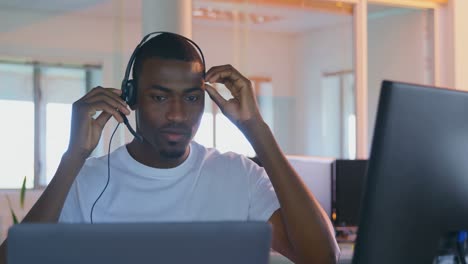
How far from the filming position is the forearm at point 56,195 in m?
1.46

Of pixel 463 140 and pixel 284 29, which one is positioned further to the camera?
pixel 284 29

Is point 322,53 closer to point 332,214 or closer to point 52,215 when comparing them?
point 332,214

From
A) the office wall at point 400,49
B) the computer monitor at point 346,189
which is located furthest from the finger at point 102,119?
the office wall at point 400,49

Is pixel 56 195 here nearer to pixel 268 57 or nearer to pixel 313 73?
pixel 268 57

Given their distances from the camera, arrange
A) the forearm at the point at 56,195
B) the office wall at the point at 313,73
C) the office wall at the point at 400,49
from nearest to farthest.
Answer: the forearm at the point at 56,195 → the office wall at the point at 400,49 → the office wall at the point at 313,73

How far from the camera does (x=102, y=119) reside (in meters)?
1.56

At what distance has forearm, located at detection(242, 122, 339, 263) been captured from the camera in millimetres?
1493

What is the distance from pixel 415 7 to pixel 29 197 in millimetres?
3391

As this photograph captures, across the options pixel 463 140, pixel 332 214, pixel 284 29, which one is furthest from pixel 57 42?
pixel 463 140

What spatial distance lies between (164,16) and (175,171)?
10.1ft

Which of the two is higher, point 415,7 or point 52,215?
point 415,7

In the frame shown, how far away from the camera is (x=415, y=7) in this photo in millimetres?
6062

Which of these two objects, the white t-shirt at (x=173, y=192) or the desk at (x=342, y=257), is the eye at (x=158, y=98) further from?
the desk at (x=342, y=257)

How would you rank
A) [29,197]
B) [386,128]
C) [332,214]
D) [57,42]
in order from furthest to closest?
[57,42]
[29,197]
[332,214]
[386,128]
